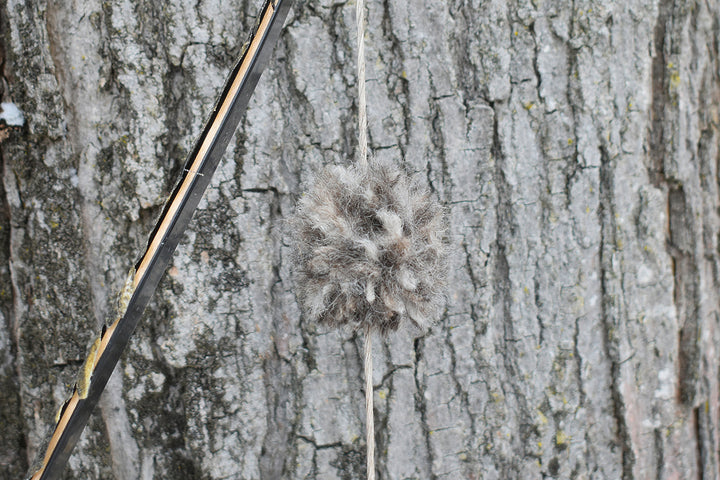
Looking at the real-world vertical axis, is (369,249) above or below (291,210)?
below

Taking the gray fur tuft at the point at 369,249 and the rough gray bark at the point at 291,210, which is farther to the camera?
the rough gray bark at the point at 291,210

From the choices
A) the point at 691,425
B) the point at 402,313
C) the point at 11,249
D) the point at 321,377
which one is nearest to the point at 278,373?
the point at 321,377

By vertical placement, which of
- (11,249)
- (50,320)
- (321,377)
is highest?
(11,249)

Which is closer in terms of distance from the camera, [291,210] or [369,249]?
[369,249]

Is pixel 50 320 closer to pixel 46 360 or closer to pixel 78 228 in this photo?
pixel 46 360
